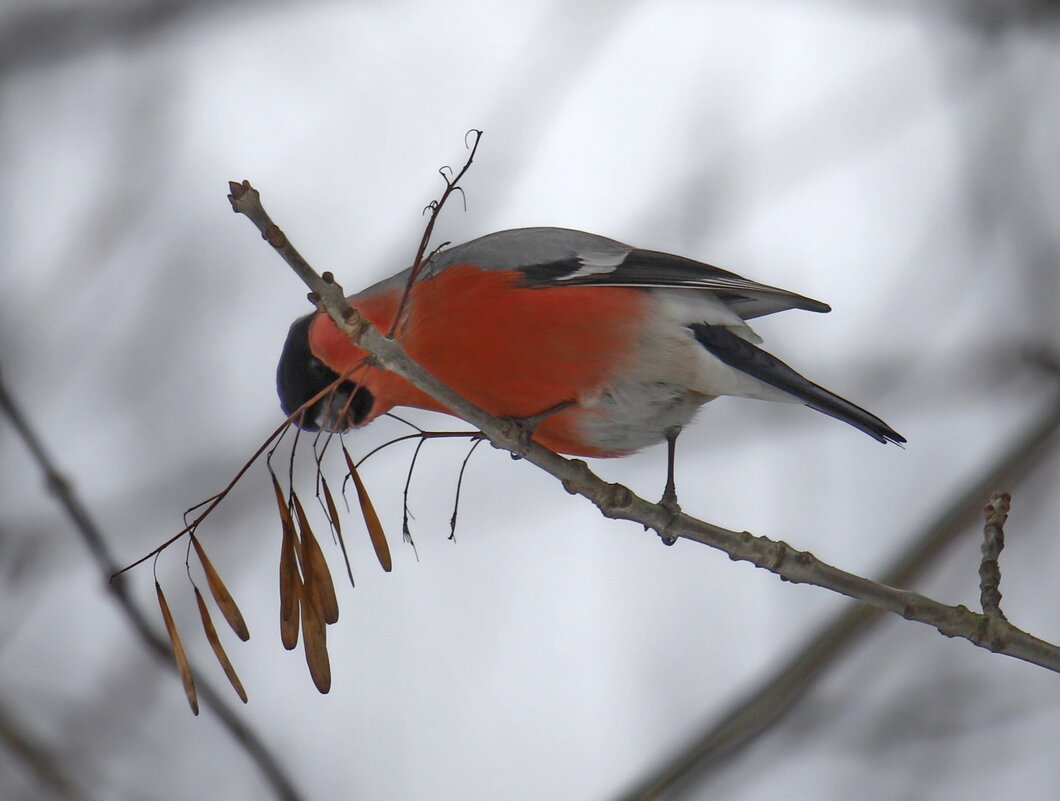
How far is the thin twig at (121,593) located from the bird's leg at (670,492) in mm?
857

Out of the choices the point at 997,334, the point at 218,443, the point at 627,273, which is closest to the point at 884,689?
the point at 997,334

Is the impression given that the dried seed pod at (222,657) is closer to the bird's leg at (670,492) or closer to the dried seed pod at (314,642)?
the dried seed pod at (314,642)

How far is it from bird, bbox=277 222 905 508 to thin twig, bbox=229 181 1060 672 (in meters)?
0.29

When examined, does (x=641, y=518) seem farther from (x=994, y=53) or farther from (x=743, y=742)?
(x=994, y=53)

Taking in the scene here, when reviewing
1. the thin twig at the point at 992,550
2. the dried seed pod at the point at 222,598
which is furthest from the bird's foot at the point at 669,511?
the dried seed pod at the point at 222,598

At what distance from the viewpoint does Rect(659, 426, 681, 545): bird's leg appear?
2199 mm

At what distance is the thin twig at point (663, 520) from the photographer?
1562 millimetres

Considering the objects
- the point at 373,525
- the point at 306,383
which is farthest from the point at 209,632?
the point at 306,383

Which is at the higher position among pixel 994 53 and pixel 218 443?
pixel 218 443

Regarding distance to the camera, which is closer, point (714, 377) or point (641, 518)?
point (641, 518)

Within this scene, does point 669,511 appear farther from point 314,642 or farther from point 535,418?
point 314,642

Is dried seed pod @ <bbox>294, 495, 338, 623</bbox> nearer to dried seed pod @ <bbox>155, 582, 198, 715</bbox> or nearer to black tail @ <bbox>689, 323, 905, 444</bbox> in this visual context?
dried seed pod @ <bbox>155, 582, 198, 715</bbox>

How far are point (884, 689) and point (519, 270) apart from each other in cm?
141

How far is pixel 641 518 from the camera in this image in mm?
2123
